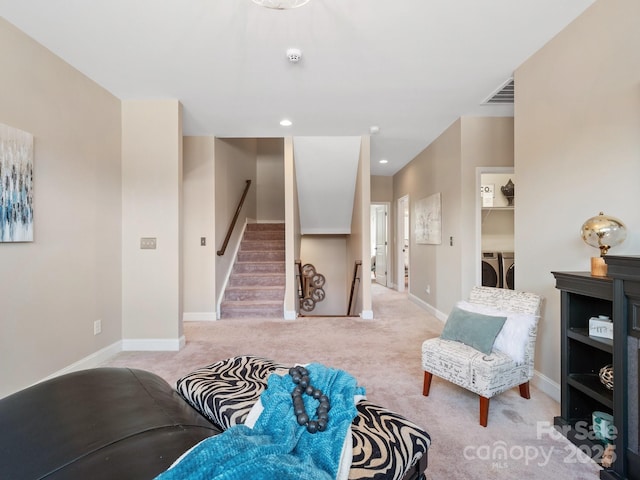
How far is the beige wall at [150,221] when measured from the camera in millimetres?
3281

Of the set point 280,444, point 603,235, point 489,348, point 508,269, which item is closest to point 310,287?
point 508,269

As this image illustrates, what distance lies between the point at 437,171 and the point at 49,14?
4.35 meters

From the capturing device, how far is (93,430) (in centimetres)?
75

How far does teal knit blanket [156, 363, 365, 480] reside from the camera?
0.58m

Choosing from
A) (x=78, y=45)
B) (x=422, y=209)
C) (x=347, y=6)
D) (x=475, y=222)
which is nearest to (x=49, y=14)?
(x=78, y=45)

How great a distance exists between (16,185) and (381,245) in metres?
7.17

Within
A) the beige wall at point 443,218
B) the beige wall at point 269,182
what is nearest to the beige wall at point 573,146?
the beige wall at point 443,218

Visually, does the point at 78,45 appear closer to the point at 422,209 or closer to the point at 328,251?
the point at 422,209

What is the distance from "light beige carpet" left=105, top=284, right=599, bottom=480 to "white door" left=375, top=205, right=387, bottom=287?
3.19 metres

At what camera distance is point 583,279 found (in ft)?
5.58

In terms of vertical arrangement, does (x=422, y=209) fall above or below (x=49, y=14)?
below

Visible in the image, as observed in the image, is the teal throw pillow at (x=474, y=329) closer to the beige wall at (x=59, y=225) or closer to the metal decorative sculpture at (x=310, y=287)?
the beige wall at (x=59, y=225)

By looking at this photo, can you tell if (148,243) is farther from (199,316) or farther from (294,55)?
(294,55)

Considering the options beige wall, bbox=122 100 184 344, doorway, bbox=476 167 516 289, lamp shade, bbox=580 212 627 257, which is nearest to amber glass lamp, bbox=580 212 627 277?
lamp shade, bbox=580 212 627 257
